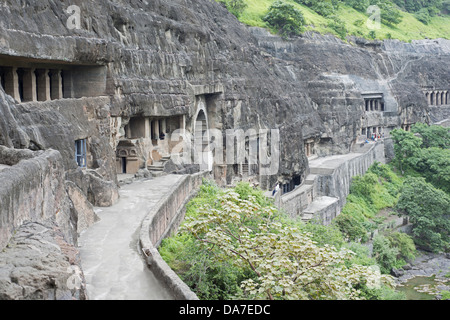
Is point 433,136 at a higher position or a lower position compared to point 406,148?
higher

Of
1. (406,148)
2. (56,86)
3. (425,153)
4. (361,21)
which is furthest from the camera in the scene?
(361,21)

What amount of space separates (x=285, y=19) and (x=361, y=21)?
24.0 meters

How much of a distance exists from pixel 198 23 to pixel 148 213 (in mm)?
21332

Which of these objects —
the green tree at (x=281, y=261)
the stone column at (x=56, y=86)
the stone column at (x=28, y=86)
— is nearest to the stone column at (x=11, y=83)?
the stone column at (x=28, y=86)

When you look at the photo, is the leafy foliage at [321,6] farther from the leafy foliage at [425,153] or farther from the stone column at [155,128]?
the stone column at [155,128]

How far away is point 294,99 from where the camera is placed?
4925 cm

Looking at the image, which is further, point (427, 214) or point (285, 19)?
point (285, 19)

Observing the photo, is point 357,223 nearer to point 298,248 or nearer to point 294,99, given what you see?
point 294,99

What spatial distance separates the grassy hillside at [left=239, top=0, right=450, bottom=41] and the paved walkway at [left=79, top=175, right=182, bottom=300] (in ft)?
146

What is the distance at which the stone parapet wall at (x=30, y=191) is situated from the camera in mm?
10078

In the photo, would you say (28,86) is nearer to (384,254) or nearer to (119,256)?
(119,256)

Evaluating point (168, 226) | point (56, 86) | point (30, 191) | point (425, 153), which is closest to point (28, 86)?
point (56, 86)

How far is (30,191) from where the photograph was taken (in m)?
11.6
